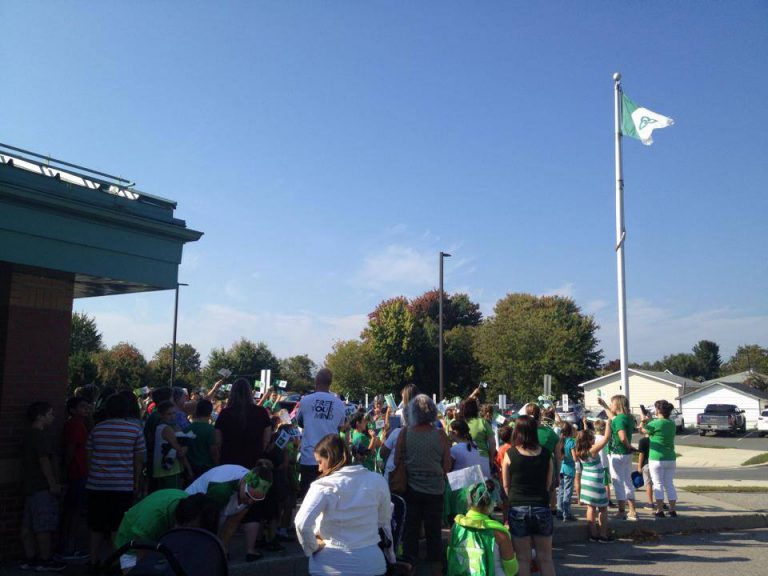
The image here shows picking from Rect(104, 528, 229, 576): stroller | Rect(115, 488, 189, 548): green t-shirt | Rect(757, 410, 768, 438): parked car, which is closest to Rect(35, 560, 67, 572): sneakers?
Rect(115, 488, 189, 548): green t-shirt

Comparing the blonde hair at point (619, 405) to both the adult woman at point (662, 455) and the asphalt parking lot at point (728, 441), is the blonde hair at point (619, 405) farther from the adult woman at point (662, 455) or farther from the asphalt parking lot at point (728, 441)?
the asphalt parking lot at point (728, 441)

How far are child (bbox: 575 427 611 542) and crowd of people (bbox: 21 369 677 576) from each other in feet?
0.07

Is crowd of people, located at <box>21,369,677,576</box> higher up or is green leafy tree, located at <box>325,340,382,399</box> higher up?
green leafy tree, located at <box>325,340,382,399</box>

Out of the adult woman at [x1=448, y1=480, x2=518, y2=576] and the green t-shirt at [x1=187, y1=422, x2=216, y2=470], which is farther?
the green t-shirt at [x1=187, y1=422, x2=216, y2=470]

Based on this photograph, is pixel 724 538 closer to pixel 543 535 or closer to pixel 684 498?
pixel 684 498

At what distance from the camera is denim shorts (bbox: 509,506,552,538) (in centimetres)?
555

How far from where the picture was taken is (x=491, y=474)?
8.29 meters

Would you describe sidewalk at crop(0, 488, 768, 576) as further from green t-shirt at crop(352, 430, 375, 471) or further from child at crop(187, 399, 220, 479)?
green t-shirt at crop(352, 430, 375, 471)

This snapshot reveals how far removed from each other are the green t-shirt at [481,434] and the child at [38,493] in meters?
4.71

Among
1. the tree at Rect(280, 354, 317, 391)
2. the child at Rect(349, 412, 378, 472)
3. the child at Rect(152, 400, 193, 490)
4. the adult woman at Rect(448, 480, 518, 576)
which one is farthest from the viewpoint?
the tree at Rect(280, 354, 317, 391)

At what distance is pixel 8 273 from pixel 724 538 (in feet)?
32.1

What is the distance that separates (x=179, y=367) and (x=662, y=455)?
182 feet

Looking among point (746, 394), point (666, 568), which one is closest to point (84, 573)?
point (666, 568)

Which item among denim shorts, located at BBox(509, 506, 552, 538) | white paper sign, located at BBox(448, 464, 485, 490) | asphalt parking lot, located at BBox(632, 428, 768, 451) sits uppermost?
white paper sign, located at BBox(448, 464, 485, 490)
